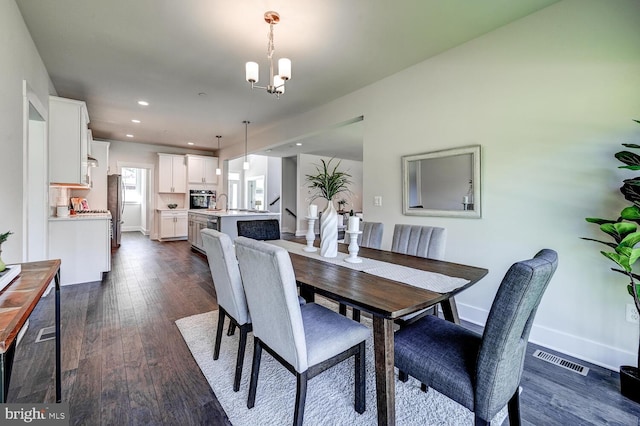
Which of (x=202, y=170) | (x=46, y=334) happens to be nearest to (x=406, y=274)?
(x=46, y=334)

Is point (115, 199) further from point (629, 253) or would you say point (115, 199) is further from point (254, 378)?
point (629, 253)

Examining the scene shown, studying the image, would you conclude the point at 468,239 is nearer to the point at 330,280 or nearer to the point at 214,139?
the point at 330,280

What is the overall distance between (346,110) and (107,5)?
9.01 ft

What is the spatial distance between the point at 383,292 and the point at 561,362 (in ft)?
5.76

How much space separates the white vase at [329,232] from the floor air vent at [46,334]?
2.41m

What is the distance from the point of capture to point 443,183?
292 centimetres

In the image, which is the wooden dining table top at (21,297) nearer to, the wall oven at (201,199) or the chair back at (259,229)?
the chair back at (259,229)

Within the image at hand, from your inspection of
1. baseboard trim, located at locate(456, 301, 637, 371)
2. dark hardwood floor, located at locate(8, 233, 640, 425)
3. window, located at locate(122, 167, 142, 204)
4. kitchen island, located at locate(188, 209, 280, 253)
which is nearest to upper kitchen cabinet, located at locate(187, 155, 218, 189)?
kitchen island, located at locate(188, 209, 280, 253)

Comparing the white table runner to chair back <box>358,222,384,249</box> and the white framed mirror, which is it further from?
the white framed mirror

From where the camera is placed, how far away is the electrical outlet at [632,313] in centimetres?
193

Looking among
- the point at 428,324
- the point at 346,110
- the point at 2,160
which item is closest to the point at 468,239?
the point at 428,324

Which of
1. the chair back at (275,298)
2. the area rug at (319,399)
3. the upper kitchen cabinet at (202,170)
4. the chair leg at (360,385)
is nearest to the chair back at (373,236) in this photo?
the area rug at (319,399)

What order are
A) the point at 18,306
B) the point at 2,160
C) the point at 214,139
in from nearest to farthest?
the point at 18,306 → the point at 2,160 → the point at 214,139

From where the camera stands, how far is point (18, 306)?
3.07 feet
